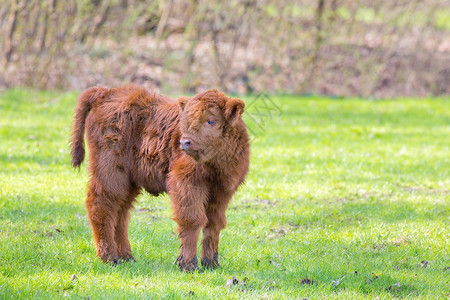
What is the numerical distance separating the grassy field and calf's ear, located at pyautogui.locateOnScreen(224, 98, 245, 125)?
1.33 meters

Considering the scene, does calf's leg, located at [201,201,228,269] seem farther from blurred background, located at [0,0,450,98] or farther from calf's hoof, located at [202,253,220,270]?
blurred background, located at [0,0,450,98]

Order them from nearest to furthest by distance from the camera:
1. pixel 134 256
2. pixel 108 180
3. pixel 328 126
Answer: pixel 108 180, pixel 134 256, pixel 328 126

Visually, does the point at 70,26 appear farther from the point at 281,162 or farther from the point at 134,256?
the point at 134,256

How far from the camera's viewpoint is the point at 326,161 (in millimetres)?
10031

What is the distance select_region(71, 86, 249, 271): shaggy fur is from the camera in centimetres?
496

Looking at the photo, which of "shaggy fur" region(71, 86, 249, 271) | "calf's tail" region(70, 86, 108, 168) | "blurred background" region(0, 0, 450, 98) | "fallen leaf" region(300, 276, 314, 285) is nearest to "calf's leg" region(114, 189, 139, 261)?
"shaggy fur" region(71, 86, 249, 271)

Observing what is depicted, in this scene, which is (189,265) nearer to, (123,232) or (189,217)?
(189,217)

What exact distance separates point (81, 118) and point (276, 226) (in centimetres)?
254

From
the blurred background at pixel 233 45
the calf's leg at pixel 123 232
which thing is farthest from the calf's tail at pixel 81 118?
the blurred background at pixel 233 45

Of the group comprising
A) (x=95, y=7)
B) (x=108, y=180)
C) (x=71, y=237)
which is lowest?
(x=71, y=237)

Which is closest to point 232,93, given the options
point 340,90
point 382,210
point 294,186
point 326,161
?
point 340,90

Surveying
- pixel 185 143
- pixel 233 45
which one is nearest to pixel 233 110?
pixel 185 143

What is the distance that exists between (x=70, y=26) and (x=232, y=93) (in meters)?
4.70

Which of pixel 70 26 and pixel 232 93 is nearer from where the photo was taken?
pixel 70 26
